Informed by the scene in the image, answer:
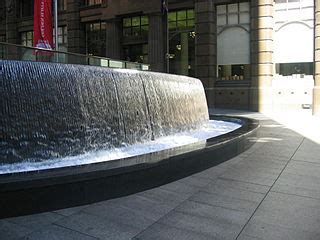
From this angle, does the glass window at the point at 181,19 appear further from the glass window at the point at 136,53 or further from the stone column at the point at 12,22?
the stone column at the point at 12,22

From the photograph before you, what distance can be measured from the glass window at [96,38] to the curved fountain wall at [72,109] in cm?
2312

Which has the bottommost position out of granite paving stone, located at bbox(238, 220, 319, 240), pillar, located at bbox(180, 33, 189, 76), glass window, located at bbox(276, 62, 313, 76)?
Result: granite paving stone, located at bbox(238, 220, 319, 240)

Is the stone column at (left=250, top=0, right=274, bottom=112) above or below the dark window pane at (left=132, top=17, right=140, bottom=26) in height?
below

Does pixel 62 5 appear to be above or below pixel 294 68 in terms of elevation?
above

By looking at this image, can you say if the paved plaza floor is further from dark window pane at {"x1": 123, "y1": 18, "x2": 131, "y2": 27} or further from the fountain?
dark window pane at {"x1": 123, "y1": 18, "x2": 131, "y2": 27}

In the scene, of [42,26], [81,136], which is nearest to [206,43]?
[42,26]

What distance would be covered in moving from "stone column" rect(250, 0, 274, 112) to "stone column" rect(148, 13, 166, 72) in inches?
255

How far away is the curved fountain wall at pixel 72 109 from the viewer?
761 cm

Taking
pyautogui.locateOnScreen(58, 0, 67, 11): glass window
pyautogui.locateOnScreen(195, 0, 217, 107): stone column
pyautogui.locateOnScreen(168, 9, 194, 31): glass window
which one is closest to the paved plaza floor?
pyautogui.locateOnScreen(195, 0, 217, 107): stone column

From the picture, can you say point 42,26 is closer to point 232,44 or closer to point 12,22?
point 232,44

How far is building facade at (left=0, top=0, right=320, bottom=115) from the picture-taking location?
82.9 feet

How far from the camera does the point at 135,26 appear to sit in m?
31.6

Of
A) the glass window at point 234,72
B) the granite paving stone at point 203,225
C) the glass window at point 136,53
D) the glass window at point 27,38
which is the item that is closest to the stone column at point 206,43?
the glass window at point 234,72

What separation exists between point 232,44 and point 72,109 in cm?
2041
